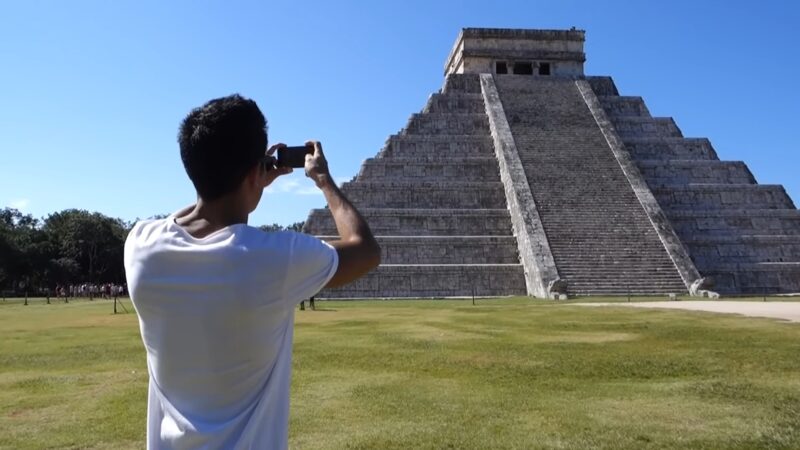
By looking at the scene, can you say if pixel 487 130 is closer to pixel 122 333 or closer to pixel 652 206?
pixel 652 206

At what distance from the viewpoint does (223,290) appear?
2.02 m

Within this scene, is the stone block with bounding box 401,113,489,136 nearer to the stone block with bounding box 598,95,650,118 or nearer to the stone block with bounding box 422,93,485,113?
the stone block with bounding box 422,93,485,113

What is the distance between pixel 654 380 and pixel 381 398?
10.3 ft

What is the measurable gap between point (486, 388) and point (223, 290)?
5.98 meters

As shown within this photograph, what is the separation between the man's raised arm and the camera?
222 centimetres

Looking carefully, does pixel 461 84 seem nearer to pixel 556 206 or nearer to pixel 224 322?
pixel 556 206

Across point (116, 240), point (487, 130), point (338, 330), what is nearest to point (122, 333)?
point (338, 330)

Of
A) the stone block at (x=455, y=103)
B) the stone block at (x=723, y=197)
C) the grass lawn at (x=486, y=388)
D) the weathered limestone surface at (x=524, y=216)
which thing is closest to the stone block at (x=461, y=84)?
the stone block at (x=455, y=103)

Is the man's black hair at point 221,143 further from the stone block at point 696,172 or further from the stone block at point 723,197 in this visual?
the stone block at point 696,172

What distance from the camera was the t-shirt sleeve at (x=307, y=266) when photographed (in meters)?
2.05

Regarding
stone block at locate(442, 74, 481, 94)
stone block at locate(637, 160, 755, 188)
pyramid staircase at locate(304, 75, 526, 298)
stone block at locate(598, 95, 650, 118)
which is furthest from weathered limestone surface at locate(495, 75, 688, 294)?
stone block at locate(637, 160, 755, 188)

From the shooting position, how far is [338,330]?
45.9 ft

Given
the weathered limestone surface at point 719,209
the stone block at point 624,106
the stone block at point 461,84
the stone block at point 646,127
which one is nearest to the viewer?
the weathered limestone surface at point 719,209

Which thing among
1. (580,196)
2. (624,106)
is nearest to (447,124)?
(580,196)
